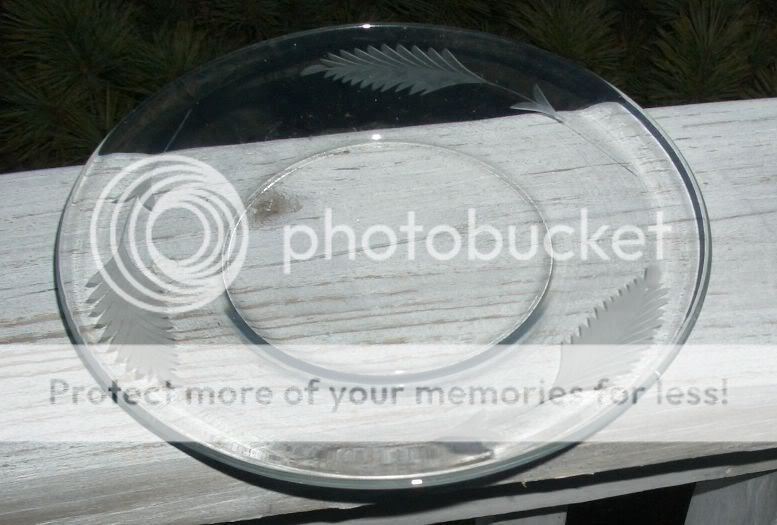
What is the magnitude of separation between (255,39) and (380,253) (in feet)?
3.15

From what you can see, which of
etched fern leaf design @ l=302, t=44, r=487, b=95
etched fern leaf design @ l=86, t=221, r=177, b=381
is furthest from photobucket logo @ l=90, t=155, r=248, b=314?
etched fern leaf design @ l=302, t=44, r=487, b=95

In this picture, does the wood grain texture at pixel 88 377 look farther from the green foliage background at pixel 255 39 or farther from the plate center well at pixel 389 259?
the green foliage background at pixel 255 39

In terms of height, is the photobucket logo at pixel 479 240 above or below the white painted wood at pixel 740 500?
above

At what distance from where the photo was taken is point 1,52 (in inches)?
57.5

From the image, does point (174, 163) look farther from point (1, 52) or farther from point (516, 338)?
point (1, 52)

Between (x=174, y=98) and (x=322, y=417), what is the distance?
1.02 feet

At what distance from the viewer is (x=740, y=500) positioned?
0.64m

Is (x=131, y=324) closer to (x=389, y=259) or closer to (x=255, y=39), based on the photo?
(x=389, y=259)

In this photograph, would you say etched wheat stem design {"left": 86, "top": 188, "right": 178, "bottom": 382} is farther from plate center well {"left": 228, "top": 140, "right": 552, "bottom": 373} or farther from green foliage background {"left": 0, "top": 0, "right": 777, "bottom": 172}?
green foliage background {"left": 0, "top": 0, "right": 777, "bottom": 172}

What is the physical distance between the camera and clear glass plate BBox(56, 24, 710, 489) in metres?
0.46

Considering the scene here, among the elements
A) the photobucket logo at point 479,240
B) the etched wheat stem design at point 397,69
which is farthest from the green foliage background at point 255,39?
the photobucket logo at point 479,240

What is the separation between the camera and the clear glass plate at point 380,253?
0.46 m

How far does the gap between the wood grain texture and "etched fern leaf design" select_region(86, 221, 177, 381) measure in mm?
27

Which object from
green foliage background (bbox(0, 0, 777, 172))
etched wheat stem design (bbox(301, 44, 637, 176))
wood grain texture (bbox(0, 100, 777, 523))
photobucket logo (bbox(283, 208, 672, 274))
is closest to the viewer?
wood grain texture (bbox(0, 100, 777, 523))
